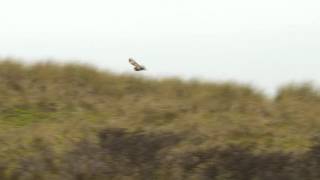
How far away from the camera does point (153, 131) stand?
7730mm

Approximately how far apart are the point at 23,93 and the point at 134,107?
160 cm

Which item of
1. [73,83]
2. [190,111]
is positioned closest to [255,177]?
[190,111]

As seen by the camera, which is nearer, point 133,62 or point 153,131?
point 153,131

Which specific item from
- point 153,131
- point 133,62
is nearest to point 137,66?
point 133,62

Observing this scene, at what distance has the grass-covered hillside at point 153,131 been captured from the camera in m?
7.24

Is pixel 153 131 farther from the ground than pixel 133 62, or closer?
closer

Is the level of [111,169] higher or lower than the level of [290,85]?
lower

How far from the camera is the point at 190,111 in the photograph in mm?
8430

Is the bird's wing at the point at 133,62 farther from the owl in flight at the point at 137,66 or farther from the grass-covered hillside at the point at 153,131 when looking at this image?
the grass-covered hillside at the point at 153,131

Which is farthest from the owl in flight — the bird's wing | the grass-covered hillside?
the grass-covered hillside

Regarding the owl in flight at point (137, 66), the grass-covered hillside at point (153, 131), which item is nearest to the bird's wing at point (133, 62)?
the owl in flight at point (137, 66)

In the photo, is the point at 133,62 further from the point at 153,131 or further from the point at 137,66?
the point at 153,131

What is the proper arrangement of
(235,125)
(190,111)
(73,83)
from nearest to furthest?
(235,125) → (190,111) → (73,83)

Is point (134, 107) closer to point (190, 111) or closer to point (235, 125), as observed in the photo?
point (190, 111)
